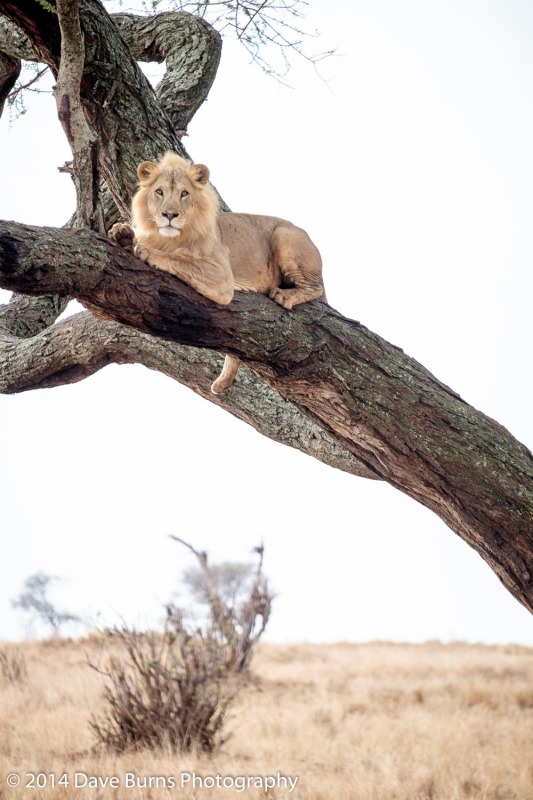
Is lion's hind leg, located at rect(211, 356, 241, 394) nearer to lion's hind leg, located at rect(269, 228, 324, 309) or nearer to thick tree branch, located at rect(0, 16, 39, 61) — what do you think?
lion's hind leg, located at rect(269, 228, 324, 309)

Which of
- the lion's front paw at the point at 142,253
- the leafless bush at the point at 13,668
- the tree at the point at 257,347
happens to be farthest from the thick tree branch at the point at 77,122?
the leafless bush at the point at 13,668

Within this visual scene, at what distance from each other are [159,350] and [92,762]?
143 inches

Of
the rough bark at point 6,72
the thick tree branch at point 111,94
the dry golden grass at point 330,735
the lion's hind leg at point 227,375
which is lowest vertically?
the dry golden grass at point 330,735

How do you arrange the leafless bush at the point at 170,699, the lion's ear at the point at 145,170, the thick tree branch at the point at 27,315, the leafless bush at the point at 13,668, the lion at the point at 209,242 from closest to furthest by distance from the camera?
the lion at the point at 209,242 < the lion's ear at the point at 145,170 < the thick tree branch at the point at 27,315 < the leafless bush at the point at 170,699 < the leafless bush at the point at 13,668

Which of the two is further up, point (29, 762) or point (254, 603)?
point (254, 603)

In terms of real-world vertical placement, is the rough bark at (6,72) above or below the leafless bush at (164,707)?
above

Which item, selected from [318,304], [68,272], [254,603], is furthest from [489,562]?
[254,603]

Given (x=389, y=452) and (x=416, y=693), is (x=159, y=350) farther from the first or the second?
(x=416, y=693)

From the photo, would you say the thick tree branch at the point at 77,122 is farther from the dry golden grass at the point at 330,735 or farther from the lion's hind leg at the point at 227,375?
the dry golden grass at the point at 330,735

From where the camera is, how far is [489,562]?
4594mm

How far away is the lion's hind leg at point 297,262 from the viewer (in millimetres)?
4664

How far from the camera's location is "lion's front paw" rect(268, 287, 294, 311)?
443 cm

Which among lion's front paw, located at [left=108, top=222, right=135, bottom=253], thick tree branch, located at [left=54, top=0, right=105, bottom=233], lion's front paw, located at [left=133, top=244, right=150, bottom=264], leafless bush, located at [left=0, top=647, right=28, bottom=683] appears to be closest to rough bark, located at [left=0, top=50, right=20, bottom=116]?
thick tree branch, located at [left=54, top=0, right=105, bottom=233]

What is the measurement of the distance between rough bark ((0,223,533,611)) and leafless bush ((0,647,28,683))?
811cm
